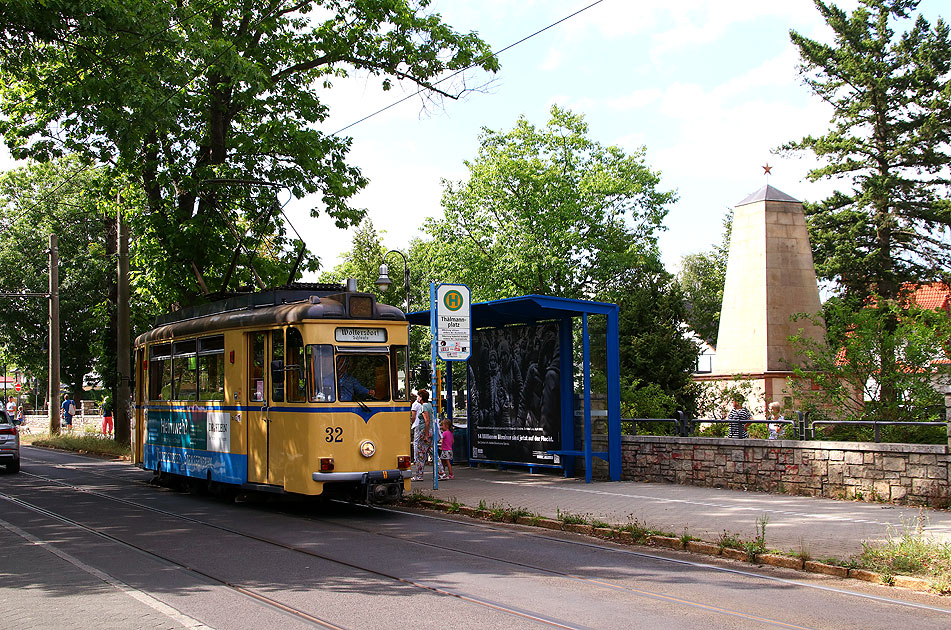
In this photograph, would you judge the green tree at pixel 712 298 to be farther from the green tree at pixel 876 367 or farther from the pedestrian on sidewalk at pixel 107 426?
the green tree at pixel 876 367

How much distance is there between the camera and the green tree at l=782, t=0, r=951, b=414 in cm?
3412

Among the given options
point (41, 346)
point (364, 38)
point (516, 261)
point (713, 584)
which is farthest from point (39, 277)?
point (713, 584)

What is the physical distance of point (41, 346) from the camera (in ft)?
182

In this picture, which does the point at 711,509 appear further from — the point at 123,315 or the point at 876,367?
the point at 123,315

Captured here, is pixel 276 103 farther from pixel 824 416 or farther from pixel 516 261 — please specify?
pixel 516 261

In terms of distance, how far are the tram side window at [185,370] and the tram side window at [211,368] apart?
0.25 metres

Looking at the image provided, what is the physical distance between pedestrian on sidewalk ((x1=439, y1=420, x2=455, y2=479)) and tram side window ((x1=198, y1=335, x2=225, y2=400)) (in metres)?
4.60

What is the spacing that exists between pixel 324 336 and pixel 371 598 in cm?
573

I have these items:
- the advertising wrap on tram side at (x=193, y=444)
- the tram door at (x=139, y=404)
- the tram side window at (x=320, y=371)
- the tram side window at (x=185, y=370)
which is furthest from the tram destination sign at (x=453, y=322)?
the tram door at (x=139, y=404)

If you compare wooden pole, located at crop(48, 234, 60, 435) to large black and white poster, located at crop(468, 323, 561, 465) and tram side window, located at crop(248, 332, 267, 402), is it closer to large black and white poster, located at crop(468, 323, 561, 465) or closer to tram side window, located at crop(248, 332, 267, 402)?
large black and white poster, located at crop(468, 323, 561, 465)

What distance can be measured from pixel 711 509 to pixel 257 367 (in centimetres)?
689

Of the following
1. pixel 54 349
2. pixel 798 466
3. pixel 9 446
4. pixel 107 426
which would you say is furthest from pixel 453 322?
pixel 107 426

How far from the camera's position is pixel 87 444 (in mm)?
32031

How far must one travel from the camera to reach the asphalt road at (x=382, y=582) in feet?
23.4
